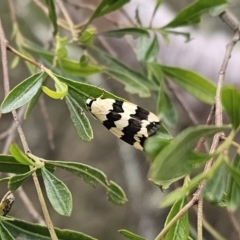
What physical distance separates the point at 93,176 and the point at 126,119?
3.3 inches

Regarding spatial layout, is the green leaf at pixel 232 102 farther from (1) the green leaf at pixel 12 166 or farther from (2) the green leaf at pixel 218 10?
(2) the green leaf at pixel 218 10

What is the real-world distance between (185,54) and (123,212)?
0.62m

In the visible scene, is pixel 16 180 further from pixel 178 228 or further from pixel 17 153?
pixel 178 228

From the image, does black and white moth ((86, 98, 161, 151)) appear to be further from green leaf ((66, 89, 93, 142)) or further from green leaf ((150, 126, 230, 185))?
green leaf ((150, 126, 230, 185))

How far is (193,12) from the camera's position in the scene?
0.64 meters

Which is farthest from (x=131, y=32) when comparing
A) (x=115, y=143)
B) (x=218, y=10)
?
(x=115, y=143)

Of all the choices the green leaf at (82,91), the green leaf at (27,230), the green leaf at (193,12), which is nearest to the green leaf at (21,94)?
the green leaf at (82,91)

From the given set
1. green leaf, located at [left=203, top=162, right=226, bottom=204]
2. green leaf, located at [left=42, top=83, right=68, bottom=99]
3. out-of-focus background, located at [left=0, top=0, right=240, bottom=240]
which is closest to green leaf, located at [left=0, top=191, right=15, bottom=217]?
green leaf, located at [left=42, top=83, right=68, bottom=99]

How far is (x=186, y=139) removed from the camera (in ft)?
0.95

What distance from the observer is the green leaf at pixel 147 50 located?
73cm

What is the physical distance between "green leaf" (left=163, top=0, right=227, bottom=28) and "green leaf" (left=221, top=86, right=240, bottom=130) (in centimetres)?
32

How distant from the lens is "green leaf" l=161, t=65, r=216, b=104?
0.66 m

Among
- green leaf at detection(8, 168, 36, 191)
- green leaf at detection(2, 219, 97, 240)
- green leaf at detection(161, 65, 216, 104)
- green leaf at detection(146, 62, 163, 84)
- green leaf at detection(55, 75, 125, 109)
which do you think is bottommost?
green leaf at detection(2, 219, 97, 240)

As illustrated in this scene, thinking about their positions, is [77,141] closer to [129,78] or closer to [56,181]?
[129,78]
